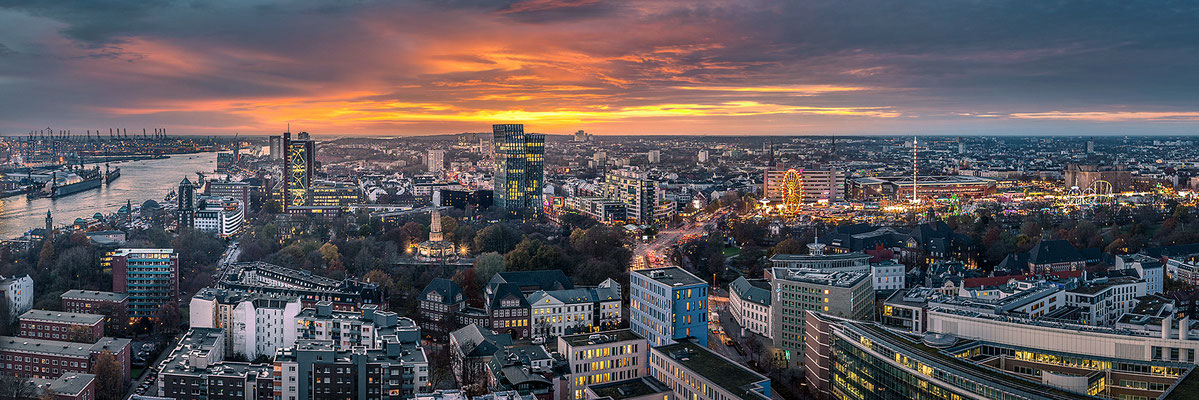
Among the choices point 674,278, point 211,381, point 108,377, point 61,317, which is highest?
point 674,278

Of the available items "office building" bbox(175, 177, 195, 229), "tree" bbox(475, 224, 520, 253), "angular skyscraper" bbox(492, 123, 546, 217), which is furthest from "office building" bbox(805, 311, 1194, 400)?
"angular skyscraper" bbox(492, 123, 546, 217)

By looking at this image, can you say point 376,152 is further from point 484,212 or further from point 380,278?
point 380,278

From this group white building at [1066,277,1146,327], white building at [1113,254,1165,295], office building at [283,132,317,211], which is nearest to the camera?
white building at [1066,277,1146,327]

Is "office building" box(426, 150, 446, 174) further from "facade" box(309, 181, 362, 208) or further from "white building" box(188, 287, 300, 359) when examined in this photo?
"white building" box(188, 287, 300, 359)

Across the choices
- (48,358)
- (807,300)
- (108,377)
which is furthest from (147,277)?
(807,300)

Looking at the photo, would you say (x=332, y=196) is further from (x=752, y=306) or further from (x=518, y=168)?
(x=752, y=306)

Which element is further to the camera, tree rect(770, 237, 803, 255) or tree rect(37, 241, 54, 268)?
tree rect(770, 237, 803, 255)

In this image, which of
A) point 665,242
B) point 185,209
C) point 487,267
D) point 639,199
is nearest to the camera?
point 487,267
